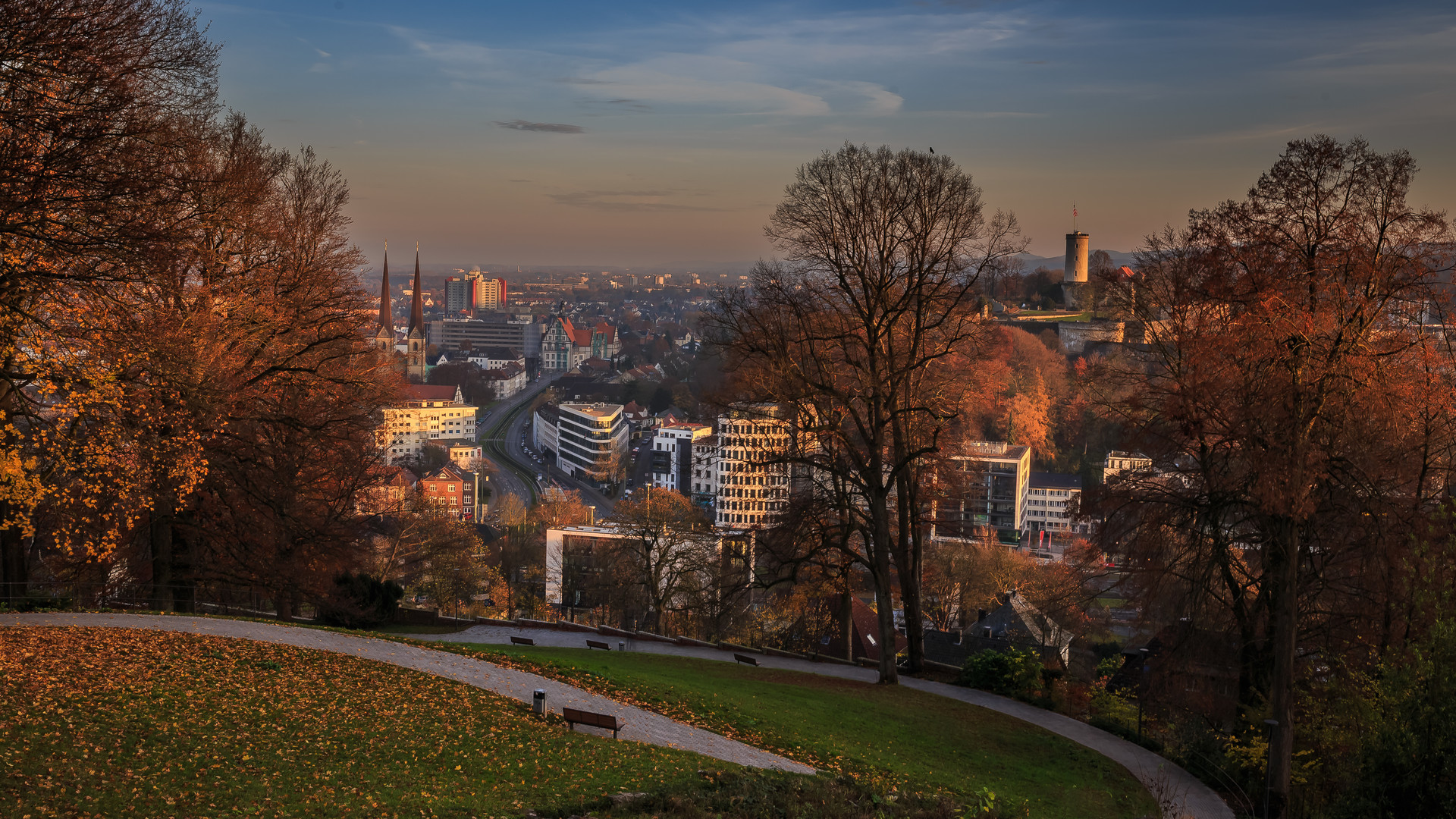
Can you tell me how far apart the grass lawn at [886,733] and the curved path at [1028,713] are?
0.47 m

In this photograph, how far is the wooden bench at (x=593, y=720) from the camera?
11750mm

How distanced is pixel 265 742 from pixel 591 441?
105804mm

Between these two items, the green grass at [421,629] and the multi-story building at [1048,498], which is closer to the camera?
the green grass at [421,629]

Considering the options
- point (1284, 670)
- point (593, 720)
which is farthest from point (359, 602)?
point (1284, 670)

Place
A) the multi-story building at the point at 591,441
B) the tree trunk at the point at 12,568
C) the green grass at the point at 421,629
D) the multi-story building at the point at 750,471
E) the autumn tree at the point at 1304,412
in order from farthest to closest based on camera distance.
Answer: the multi-story building at the point at 591,441 < the green grass at the point at 421,629 < the multi-story building at the point at 750,471 < the tree trunk at the point at 12,568 < the autumn tree at the point at 1304,412

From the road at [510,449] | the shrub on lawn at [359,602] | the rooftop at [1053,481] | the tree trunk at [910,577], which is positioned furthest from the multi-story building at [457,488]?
the tree trunk at [910,577]

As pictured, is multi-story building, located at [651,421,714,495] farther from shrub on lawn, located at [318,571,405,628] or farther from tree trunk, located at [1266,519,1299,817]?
tree trunk, located at [1266,519,1299,817]

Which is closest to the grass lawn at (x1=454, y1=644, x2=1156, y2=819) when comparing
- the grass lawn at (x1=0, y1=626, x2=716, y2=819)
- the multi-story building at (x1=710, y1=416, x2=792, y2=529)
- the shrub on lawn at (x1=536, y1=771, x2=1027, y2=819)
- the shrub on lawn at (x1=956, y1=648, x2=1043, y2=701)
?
the shrub on lawn at (x1=536, y1=771, x2=1027, y2=819)

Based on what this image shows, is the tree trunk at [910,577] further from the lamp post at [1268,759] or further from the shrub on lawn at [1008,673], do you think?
the lamp post at [1268,759]

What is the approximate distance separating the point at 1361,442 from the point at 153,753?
14748 millimetres

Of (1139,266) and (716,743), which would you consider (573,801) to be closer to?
(716,743)

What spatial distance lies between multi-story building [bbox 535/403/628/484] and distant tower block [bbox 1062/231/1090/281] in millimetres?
66109

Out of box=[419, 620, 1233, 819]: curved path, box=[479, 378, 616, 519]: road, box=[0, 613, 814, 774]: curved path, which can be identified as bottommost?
box=[479, 378, 616, 519]: road

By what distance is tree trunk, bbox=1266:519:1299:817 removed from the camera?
1344 cm
